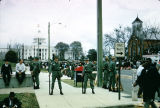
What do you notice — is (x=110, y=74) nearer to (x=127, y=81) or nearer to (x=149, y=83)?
(x=127, y=81)

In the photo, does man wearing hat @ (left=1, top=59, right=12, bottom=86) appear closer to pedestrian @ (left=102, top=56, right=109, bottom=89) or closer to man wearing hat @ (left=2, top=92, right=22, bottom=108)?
pedestrian @ (left=102, top=56, right=109, bottom=89)

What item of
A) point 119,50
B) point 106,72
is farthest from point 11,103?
point 106,72

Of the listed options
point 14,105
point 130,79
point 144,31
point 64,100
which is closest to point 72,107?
point 64,100

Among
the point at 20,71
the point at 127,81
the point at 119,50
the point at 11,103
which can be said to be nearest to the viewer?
the point at 11,103

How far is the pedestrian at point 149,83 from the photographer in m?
7.07

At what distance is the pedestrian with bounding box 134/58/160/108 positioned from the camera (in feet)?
23.2

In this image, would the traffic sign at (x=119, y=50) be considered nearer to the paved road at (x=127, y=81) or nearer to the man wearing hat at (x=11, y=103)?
the paved road at (x=127, y=81)

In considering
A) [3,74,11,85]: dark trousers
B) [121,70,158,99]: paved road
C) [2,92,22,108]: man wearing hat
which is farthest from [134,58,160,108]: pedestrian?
[3,74,11,85]: dark trousers

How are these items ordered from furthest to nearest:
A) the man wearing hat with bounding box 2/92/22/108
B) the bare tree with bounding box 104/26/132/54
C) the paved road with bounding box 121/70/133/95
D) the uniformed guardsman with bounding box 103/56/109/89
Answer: the bare tree with bounding box 104/26/132/54, the uniformed guardsman with bounding box 103/56/109/89, the paved road with bounding box 121/70/133/95, the man wearing hat with bounding box 2/92/22/108

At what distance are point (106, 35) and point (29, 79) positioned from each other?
50.6m

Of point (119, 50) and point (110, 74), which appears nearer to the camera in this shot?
point (119, 50)

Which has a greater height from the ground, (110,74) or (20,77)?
(110,74)

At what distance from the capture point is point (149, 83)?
7121mm

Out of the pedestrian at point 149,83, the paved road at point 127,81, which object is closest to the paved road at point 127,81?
the paved road at point 127,81
